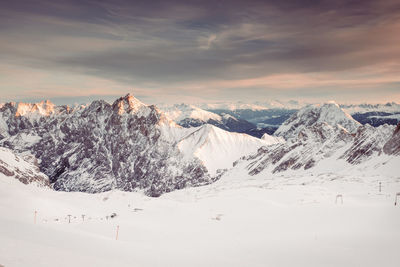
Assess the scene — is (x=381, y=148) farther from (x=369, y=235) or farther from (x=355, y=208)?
(x=369, y=235)

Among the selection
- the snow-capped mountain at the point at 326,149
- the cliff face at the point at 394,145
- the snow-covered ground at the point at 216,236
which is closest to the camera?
the snow-covered ground at the point at 216,236

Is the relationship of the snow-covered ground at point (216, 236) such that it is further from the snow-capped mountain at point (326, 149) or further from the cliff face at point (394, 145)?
the snow-capped mountain at point (326, 149)

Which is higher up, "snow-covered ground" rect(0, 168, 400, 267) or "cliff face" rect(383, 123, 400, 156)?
"cliff face" rect(383, 123, 400, 156)

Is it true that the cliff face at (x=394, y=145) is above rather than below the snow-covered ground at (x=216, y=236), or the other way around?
above

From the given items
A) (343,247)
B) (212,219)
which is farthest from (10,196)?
(343,247)

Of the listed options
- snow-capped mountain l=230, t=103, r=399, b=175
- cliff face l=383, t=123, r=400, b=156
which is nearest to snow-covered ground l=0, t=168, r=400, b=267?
cliff face l=383, t=123, r=400, b=156

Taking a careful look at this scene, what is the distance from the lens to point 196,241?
769 inches

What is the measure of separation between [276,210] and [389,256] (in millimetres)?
16129

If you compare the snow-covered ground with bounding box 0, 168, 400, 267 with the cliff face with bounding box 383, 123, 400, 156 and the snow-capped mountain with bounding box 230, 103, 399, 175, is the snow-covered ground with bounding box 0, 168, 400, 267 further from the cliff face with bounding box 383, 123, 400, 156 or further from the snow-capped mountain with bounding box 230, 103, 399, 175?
the snow-capped mountain with bounding box 230, 103, 399, 175

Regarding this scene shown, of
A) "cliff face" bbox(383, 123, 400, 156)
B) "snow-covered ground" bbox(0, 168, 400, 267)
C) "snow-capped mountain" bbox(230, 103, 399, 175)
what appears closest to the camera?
"snow-covered ground" bbox(0, 168, 400, 267)

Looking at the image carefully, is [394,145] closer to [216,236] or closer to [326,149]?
[326,149]

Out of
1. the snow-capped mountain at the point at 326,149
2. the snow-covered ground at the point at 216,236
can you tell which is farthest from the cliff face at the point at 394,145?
the snow-covered ground at the point at 216,236

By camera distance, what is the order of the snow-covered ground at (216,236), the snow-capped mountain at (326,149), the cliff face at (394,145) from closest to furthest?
the snow-covered ground at (216,236)
the cliff face at (394,145)
the snow-capped mountain at (326,149)

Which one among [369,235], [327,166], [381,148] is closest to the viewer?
[369,235]
